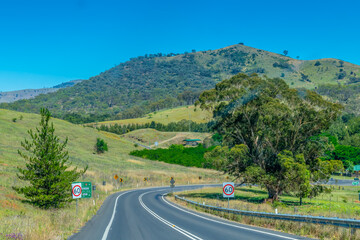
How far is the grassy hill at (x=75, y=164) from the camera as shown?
1512cm

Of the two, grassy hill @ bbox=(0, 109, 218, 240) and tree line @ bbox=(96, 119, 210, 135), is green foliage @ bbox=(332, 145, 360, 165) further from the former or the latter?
tree line @ bbox=(96, 119, 210, 135)

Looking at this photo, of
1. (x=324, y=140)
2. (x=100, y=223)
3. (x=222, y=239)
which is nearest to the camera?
(x=222, y=239)

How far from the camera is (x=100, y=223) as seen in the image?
766 inches

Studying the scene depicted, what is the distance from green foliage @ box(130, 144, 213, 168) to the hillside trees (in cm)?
6536

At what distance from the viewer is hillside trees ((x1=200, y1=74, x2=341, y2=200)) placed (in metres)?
31.0

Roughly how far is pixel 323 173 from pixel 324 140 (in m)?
3.37

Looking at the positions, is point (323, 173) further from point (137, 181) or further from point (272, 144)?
point (137, 181)

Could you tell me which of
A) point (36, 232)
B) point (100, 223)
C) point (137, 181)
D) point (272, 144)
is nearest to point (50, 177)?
point (100, 223)

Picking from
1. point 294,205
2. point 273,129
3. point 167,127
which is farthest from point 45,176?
point 167,127

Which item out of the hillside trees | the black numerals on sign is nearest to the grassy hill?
the black numerals on sign


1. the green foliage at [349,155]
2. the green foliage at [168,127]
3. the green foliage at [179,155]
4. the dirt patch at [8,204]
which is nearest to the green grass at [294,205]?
the dirt patch at [8,204]

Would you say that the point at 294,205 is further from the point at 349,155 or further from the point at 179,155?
the point at 349,155

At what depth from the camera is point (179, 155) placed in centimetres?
10556

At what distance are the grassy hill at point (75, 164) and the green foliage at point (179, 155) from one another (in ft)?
23.3
